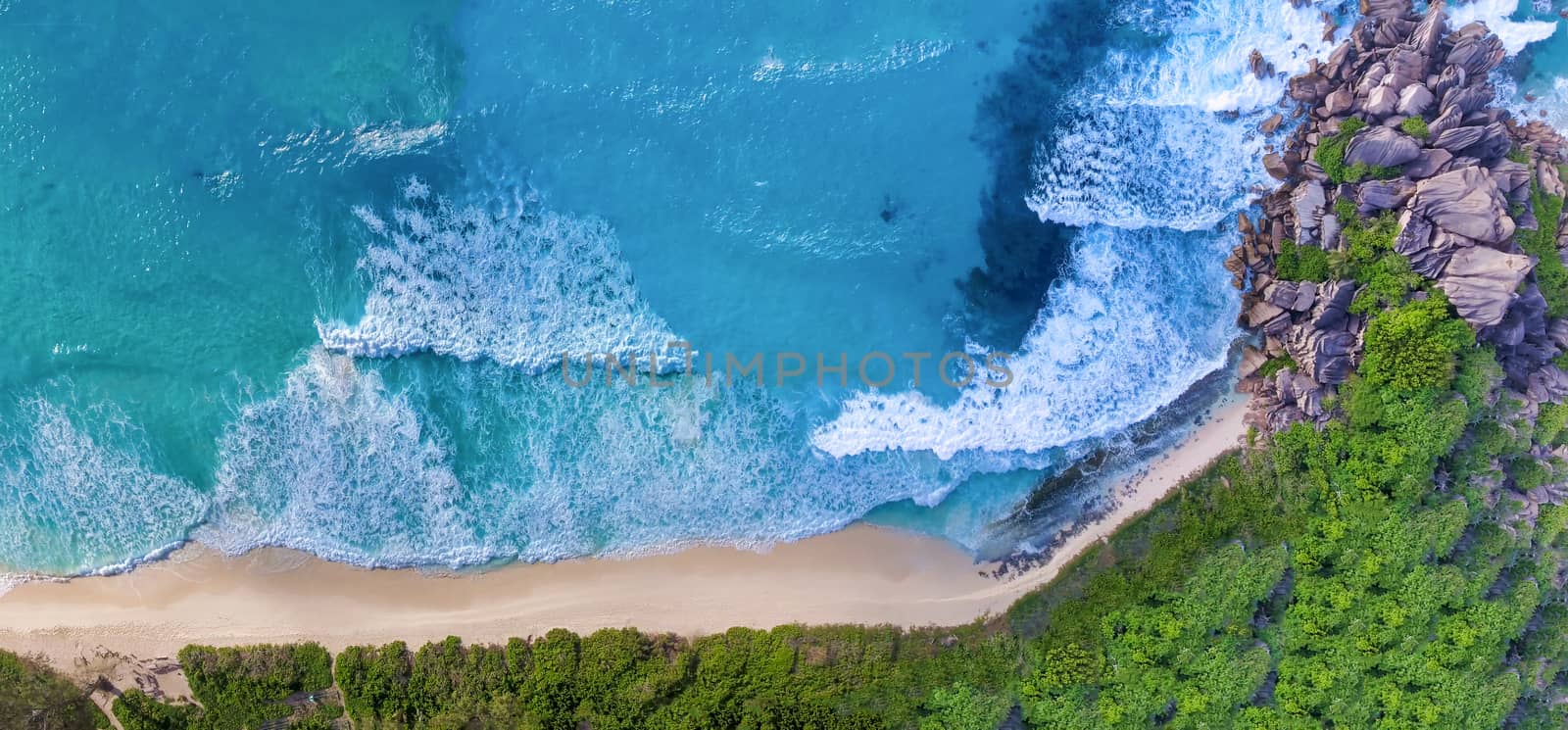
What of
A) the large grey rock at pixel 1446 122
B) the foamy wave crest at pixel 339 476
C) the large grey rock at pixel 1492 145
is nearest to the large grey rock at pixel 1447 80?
the large grey rock at pixel 1446 122

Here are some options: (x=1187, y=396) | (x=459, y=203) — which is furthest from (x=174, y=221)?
(x=1187, y=396)

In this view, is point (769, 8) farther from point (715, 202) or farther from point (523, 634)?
point (523, 634)

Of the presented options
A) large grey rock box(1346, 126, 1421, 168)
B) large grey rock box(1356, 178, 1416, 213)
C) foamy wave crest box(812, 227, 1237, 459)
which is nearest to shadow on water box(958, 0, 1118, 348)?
foamy wave crest box(812, 227, 1237, 459)

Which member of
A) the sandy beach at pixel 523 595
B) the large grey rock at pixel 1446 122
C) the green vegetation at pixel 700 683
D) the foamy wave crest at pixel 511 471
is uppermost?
the large grey rock at pixel 1446 122

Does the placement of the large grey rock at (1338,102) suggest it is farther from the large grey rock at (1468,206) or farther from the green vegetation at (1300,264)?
the green vegetation at (1300,264)

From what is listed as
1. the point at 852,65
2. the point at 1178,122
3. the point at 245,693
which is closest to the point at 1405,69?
the point at 1178,122

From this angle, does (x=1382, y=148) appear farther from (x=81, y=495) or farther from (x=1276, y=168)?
(x=81, y=495)

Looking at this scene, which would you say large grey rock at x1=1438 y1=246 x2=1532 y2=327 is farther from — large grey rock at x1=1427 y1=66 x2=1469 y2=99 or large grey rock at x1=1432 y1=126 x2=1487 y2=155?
large grey rock at x1=1427 y1=66 x2=1469 y2=99
